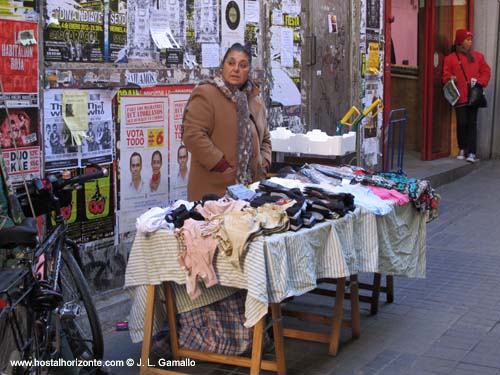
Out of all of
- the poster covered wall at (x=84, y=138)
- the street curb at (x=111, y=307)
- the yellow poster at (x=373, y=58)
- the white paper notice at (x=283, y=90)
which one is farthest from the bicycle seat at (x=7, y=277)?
the yellow poster at (x=373, y=58)

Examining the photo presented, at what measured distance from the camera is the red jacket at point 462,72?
12.7 metres

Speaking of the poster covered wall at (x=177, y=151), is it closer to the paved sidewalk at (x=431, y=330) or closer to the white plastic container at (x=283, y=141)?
the white plastic container at (x=283, y=141)

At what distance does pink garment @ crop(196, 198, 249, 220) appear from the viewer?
4625 mm

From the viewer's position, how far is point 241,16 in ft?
25.6

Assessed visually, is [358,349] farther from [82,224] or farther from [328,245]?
[82,224]

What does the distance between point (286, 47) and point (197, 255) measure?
4.64 m

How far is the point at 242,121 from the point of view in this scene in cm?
584

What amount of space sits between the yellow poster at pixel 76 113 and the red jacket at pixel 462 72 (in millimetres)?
7971

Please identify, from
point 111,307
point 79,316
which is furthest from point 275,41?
point 79,316

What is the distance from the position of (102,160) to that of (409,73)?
330 inches

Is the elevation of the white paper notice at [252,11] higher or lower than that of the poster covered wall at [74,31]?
higher

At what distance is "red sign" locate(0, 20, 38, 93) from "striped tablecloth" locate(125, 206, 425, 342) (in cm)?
140

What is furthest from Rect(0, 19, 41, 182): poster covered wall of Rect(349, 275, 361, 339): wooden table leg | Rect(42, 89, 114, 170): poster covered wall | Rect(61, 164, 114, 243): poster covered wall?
Rect(349, 275, 361, 339): wooden table leg

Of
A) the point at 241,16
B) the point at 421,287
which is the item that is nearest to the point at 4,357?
the point at 421,287
